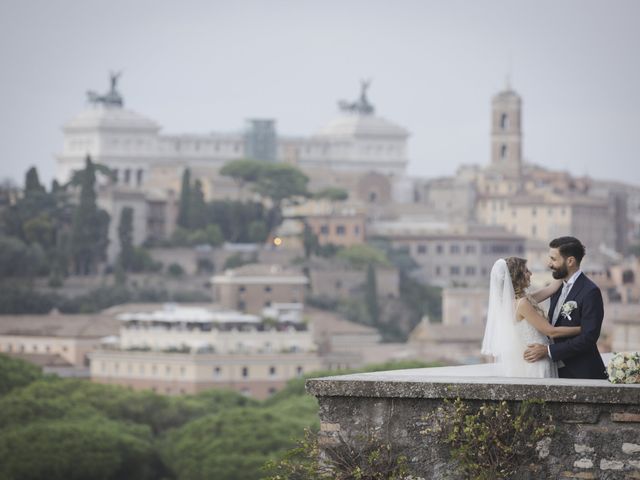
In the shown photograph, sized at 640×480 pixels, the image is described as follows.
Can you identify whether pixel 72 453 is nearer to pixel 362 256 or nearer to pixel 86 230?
pixel 86 230

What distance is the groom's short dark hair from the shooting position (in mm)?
8914

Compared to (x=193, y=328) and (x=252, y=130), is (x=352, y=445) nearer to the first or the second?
(x=193, y=328)

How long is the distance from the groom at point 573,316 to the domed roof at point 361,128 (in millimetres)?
137184

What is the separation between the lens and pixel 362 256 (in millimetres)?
107000

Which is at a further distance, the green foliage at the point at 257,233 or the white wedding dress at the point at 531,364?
the green foliage at the point at 257,233

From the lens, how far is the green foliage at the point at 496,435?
8055 mm

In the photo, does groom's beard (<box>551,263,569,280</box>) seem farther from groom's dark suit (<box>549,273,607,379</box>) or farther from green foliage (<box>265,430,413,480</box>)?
green foliage (<box>265,430,413,480</box>)

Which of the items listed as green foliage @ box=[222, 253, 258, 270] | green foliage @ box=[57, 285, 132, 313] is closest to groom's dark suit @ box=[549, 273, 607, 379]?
green foliage @ box=[57, 285, 132, 313]

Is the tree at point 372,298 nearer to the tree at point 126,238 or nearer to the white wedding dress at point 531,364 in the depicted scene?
the tree at point 126,238

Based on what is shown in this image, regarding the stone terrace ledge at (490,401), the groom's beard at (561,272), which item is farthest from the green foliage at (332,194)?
the stone terrace ledge at (490,401)

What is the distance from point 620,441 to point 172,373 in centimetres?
6919

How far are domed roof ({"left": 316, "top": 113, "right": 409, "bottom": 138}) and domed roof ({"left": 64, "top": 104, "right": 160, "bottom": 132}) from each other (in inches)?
510

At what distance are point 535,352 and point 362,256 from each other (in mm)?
98256

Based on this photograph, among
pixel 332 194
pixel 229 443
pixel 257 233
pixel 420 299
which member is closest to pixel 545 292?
pixel 229 443
